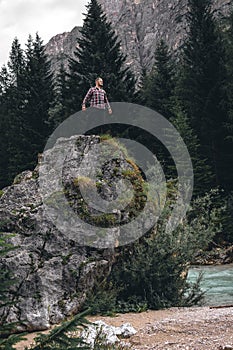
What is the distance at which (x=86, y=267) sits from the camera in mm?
7438

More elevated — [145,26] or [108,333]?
[145,26]

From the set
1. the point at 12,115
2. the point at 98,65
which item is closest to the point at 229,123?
the point at 98,65

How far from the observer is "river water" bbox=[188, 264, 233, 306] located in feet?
31.3

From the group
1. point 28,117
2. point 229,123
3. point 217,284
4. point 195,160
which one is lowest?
point 217,284

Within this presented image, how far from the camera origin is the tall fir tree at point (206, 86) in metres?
24.6

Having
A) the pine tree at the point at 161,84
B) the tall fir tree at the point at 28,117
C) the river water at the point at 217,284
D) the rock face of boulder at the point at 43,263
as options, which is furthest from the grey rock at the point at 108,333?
the pine tree at the point at 161,84

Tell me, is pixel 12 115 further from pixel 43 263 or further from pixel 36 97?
pixel 43 263

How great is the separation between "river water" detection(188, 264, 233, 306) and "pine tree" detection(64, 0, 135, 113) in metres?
11.9

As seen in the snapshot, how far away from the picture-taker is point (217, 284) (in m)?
11.8

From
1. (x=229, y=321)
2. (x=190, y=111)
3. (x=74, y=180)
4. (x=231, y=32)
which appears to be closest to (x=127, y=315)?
(x=229, y=321)

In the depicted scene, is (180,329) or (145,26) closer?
(180,329)

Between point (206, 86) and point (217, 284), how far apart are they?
54.0ft

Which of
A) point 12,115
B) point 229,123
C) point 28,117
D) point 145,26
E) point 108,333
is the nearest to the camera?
point 108,333

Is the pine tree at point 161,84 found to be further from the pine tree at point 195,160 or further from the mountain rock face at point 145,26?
the mountain rock face at point 145,26
